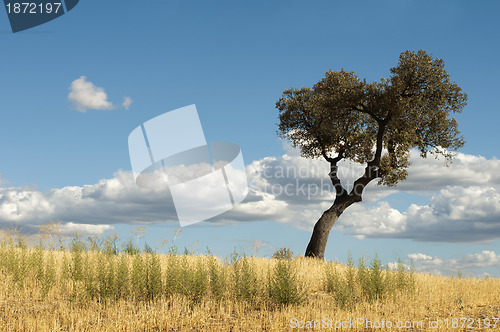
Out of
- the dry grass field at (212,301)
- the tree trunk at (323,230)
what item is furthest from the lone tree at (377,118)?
the dry grass field at (212,301)

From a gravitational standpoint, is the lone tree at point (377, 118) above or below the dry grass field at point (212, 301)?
above

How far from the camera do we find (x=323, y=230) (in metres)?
24.1

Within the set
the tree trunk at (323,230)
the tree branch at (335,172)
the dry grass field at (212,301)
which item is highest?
the tree branch at (335,172)

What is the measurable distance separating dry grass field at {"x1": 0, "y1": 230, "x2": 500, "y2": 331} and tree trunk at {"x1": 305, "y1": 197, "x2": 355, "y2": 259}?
333 inches

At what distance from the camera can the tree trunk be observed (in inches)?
944

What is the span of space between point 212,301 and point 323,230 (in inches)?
517

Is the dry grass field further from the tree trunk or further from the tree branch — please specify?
the tree branch

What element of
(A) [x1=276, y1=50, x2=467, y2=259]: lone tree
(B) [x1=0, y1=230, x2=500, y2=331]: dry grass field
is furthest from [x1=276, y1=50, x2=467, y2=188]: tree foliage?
(B) [x1=0, y1=230, x2=500, y2=331]: dry grass field

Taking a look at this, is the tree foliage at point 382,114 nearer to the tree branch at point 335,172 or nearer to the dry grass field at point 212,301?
the tree branch at point 335,172

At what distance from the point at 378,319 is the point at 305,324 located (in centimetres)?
203

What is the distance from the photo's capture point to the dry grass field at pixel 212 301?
34.3 feet

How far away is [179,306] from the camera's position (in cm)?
1144

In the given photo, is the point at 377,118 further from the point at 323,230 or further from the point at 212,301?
the point at 212,301

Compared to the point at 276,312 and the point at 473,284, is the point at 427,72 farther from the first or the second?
the point at 276,312
